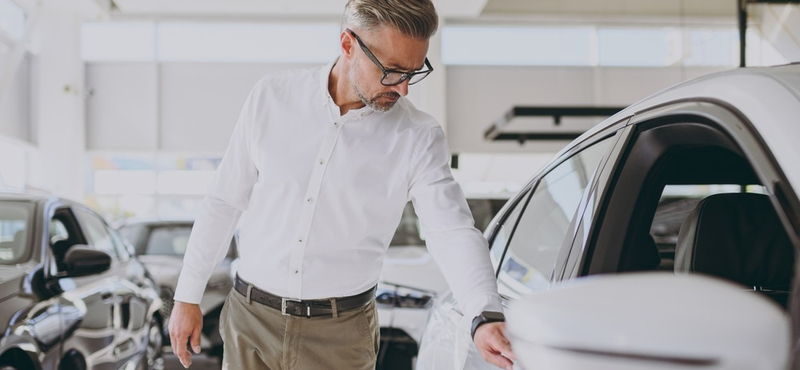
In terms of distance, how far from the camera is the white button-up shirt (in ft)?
7.94

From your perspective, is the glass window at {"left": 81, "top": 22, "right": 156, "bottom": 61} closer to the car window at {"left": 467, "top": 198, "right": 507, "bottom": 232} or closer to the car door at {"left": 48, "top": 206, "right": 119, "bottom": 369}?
the car window at {"left": 467, "top": 198, "right": 507, "bottom": 232}

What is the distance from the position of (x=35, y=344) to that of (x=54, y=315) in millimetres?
262

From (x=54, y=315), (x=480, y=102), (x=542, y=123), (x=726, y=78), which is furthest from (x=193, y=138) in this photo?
(x=726, y=78)

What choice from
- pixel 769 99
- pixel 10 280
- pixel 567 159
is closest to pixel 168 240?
pixel 10 280

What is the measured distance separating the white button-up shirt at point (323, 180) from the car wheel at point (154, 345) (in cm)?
309

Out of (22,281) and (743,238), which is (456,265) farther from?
(22,281)

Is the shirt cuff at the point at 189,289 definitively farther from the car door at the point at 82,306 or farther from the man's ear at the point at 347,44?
the car door at the point at 82,306

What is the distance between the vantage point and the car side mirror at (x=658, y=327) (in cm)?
62

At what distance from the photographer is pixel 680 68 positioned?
15.8m

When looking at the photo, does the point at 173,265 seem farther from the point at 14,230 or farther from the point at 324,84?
the point at 324,84

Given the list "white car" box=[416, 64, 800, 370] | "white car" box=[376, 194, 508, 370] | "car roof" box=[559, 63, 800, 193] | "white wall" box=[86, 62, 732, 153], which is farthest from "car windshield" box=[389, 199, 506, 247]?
"white wall" box=[86, 62, 732, 153]

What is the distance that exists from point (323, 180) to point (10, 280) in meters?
1.77

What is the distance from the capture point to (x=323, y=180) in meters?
2.43

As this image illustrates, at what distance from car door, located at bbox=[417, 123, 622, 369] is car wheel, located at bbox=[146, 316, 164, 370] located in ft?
10.3
